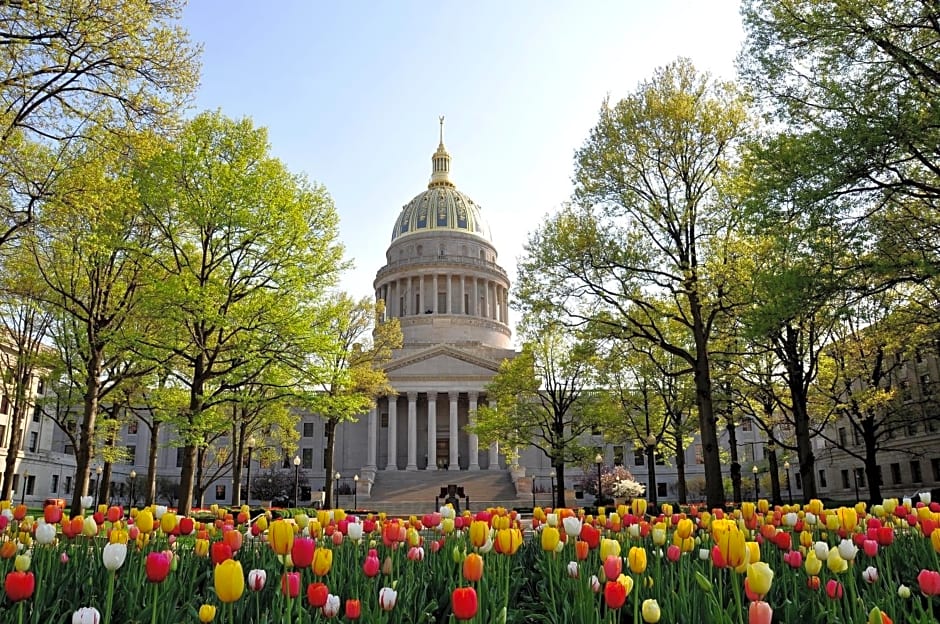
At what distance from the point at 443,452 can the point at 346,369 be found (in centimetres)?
5304

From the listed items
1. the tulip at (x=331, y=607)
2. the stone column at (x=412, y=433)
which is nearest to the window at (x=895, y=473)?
the stone column at (x=412, y=433)

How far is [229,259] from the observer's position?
25453 mm

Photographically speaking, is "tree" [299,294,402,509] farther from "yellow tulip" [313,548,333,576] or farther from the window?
the window

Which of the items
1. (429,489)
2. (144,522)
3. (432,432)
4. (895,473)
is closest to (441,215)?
(432,432)

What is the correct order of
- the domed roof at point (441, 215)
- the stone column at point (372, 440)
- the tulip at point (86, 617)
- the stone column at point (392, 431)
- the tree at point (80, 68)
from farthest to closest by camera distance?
1. the domed roof at point (441, 215)
2. the stone column at point (392, 431)
3. the stone column at point (372, 440)
4. the tree at point (80, 68)
5. the tulip at point (86, 617)

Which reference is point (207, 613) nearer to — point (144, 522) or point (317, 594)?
point (317, 594)

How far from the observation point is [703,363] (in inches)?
933

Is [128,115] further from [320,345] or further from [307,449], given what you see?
[307,449]

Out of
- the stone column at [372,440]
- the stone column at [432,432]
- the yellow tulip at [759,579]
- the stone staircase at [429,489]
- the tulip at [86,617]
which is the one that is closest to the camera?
the tulip at [86,617]

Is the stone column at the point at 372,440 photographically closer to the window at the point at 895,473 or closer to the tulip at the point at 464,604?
the window at the point at 895,473

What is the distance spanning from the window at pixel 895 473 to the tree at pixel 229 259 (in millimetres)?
44467

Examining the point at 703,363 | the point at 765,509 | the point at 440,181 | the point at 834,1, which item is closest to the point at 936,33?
the point at 834,1

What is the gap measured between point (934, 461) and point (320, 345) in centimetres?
4195

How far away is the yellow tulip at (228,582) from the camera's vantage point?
3.03 m
